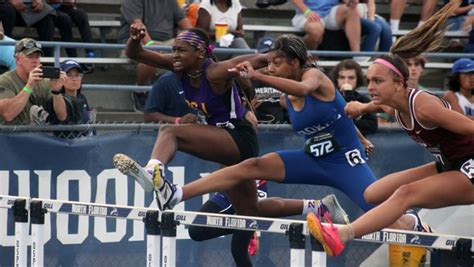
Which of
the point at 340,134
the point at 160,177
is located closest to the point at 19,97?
the point at 160,177

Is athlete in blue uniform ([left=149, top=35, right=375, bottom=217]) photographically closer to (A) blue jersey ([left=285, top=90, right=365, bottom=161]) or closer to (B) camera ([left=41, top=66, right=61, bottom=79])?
(A) blue jersey ([left=285, top=90, right=365, bottom=161])

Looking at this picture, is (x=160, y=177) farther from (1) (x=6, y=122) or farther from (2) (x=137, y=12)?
(2) (x=137, y=12)

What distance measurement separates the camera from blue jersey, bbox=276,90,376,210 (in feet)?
30.6

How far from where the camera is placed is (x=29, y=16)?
1310cm

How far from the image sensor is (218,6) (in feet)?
45.3

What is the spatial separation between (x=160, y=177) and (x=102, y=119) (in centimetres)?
458

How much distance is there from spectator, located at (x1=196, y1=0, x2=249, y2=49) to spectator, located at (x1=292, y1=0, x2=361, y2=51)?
804 mm

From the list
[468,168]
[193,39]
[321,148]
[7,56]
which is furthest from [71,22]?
[468,168]

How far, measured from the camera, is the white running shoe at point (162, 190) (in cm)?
881

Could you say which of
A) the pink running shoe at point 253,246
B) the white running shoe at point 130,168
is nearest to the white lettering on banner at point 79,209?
the white running shoe at point 130,168

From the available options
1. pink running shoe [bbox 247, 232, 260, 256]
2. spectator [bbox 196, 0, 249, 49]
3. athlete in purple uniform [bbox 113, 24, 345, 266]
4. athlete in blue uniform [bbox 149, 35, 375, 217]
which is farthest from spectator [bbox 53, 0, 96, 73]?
athlete in blue uniform [bbox 149, 35, 375, 217]

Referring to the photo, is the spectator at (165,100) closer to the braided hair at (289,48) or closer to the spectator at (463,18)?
the braided hair at (289,48)

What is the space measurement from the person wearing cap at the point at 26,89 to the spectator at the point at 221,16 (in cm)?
320

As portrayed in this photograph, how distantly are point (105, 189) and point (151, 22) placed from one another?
316 cm
